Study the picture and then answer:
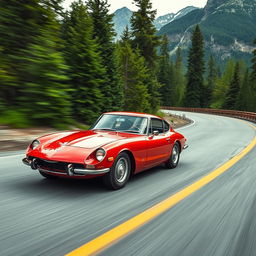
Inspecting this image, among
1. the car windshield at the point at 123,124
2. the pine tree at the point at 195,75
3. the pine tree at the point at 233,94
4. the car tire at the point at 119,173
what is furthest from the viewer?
the pine tree at the point at 195,75

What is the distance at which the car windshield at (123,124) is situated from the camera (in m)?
6.48

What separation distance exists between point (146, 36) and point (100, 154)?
3912 cm

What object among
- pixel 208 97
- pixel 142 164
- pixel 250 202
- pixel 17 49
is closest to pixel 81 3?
pixel 17 49

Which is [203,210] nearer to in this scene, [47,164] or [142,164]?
[142,164]

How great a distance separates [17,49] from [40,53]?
105 centimetres

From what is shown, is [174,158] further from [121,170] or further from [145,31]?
[145,31]

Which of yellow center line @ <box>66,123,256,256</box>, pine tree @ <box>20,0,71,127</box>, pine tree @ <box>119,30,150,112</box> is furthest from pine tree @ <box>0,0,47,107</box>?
pine tree @ <box>119,30,150,112</box>

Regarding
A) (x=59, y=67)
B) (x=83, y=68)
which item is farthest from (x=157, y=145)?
(x=83, y=68)

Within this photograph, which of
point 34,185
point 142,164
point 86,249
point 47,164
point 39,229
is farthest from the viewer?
point 142,164

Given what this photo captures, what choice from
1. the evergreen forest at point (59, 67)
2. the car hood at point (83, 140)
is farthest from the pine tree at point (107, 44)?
the car hood at point (83, 140)

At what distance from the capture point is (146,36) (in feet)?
138

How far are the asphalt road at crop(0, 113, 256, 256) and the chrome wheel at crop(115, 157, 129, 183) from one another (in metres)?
0.24

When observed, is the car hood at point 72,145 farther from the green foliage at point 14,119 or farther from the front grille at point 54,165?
the green foliage at point 14,119

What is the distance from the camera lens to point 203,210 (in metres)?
4.61
